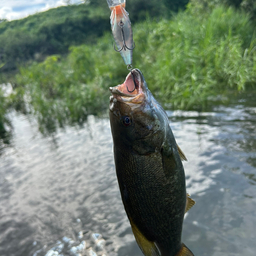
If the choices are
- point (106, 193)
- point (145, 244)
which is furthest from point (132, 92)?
point (106, 193)

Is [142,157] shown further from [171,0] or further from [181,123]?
[171,0]

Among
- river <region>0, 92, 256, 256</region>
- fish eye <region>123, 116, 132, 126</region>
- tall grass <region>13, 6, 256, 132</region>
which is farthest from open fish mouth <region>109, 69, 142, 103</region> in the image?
tall grass <region>13, 6, 256, 132</region>

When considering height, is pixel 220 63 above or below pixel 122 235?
above

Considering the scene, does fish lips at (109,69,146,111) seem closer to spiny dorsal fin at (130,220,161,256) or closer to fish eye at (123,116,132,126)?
fish eye at (123,116,132,126)

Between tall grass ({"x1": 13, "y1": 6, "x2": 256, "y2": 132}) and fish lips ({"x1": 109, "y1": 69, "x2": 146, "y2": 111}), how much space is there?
A: 639 centimetres

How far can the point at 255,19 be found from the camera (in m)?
11.2

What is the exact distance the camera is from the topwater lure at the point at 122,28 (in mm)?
1616

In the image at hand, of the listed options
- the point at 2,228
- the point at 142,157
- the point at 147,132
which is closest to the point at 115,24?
the point at 147,132

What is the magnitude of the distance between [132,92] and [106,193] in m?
3.37

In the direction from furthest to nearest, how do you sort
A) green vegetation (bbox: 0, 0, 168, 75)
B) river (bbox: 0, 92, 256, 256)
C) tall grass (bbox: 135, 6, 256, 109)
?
1. green vegetation (bbox: 0, 0, 168, 75)
2. tall grass (bbox: 135, 6, 256, 109)
3. river (bbox: 0, 92, 256, 256)

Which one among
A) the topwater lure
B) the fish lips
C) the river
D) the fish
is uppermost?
the topwater lure

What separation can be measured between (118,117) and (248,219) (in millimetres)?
2827

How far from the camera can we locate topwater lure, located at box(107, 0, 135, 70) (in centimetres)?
162

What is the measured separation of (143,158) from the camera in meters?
1.57
